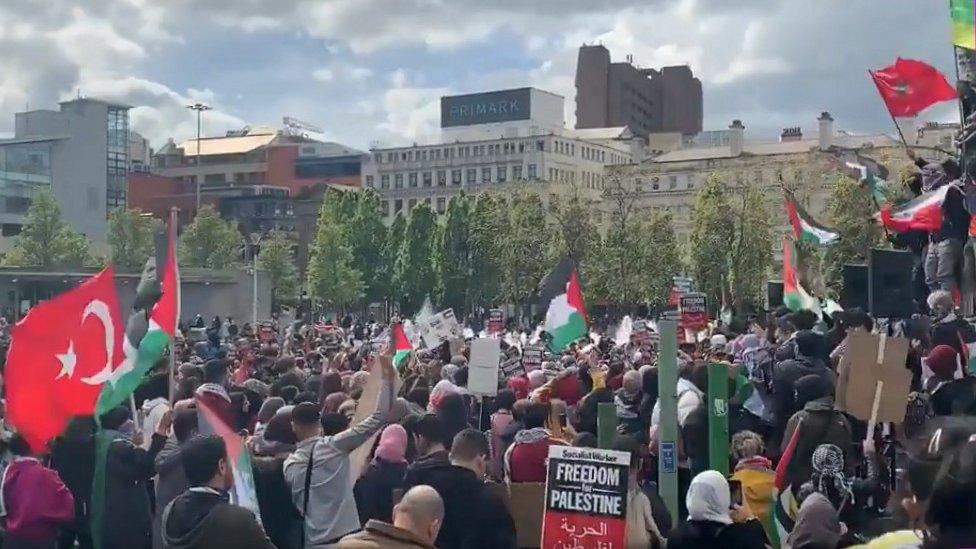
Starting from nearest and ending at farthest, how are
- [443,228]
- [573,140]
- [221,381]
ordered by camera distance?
[221,381], [443,228], [573,140]

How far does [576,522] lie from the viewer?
7.20m

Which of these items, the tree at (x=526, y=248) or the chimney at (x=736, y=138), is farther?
the chimney at (x=736, y=138)

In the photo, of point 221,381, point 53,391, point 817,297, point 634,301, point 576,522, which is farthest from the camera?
point 634,301

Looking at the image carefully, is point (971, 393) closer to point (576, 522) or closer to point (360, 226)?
point (576, 522)

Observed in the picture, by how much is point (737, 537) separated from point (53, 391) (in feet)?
16.7

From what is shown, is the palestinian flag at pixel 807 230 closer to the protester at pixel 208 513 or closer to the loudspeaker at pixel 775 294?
the loudspeaker at pixel 775 294

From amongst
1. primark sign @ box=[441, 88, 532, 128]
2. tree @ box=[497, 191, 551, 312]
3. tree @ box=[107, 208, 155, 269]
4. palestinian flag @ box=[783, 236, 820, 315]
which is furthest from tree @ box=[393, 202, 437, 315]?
palestinian flag @ box=[783, 236, 820, 315]

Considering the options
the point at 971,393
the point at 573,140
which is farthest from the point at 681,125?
the point at 971,393

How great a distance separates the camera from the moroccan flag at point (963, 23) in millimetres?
16281

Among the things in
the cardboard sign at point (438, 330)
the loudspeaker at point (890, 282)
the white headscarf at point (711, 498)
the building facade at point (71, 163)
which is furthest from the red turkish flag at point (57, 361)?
the building facade at point (71, 163)

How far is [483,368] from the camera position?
40.7ft

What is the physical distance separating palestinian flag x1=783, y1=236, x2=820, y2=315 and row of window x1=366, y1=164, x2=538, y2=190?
271ft

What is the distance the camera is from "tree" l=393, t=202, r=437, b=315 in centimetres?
8088

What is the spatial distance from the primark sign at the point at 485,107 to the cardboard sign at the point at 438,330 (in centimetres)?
9760
